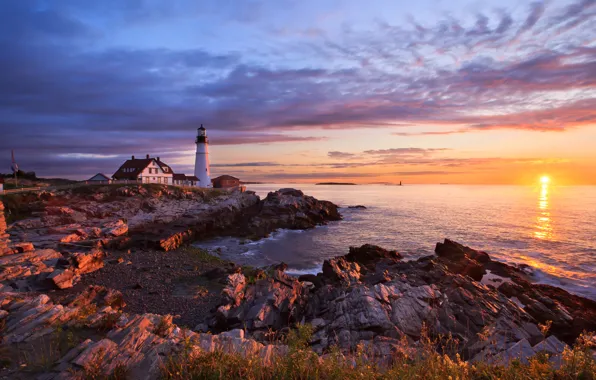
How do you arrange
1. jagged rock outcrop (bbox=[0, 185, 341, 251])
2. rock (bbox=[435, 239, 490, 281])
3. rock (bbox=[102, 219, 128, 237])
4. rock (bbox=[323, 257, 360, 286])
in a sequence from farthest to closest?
rock (bbox=[102, 219, 128, 237]) → jagged rock outcrop (bbox=[0, 185, 341, 251]) → rock (bbox=[435, 239, 490, 281]) → rock (bbox=[323, 257, 360, 286])

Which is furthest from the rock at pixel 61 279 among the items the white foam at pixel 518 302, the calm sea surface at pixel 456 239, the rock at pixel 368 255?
the white foam at pixel 518 302

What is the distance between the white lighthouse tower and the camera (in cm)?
7050

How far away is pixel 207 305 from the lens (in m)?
17.6

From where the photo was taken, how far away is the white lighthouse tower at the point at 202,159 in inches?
2776

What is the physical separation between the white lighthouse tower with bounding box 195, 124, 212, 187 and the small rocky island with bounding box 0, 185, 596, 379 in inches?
1347

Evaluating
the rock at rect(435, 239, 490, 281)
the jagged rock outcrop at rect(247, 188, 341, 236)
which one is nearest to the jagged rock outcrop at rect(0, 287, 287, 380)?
the rock at rect(435, 239, 490, 281)

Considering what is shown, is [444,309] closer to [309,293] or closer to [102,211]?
[309,293]

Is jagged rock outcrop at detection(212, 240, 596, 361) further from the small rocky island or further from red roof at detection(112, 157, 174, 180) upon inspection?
red roof at detection(112, 157, 174, 180)

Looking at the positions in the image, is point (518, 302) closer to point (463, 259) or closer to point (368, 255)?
point (463, 259)

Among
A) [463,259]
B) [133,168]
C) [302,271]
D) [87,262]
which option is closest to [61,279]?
[87,262]

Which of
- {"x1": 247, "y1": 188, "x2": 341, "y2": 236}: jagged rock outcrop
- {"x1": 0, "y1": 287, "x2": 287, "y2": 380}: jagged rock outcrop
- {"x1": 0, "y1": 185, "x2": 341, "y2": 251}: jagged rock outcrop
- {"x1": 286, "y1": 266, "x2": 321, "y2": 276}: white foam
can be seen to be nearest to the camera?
{"x1": 0, "y1": 287, "x2": 287, "y2": 380}: jagged rock outcrop

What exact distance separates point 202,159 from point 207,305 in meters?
58.3

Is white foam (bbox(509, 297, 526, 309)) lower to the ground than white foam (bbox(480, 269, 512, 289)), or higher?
higher

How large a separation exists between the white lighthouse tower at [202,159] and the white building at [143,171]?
710cm
